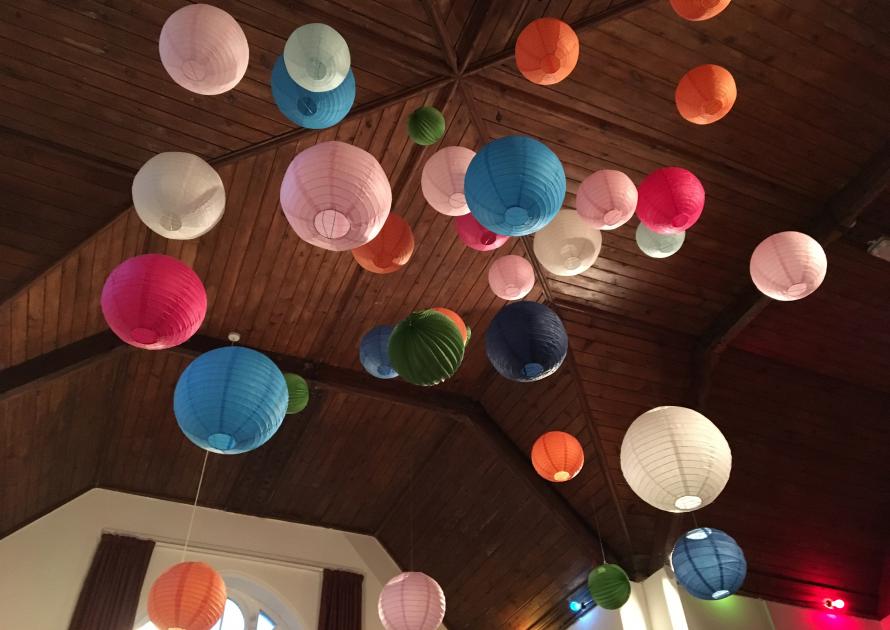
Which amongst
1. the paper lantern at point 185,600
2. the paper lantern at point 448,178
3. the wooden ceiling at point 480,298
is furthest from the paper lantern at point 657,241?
the paper lantern at point 185,600

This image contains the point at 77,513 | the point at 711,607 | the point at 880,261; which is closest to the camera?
the point at 880,261

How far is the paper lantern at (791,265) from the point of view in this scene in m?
3.86

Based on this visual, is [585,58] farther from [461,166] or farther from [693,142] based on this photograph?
[461,166]

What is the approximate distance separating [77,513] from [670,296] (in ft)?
17.9

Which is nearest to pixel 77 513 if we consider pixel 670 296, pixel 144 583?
pixel 144 583

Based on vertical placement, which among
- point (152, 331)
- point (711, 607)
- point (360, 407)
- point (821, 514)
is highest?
point (360, 407)

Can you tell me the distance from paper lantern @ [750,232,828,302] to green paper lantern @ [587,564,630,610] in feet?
7.72

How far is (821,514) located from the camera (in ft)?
22.2

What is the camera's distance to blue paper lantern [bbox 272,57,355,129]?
3.34m

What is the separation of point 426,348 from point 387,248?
824 millimetres

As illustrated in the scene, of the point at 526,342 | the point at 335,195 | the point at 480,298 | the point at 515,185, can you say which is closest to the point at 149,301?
the point at 335,195

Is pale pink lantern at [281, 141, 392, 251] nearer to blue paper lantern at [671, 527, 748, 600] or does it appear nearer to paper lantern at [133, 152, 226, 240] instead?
paper lantern at [133, 152, 226, 240]

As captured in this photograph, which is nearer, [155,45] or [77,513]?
[155,45]

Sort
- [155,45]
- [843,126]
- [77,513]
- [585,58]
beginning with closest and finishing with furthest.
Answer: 1. [155,45]
2. [585,58]
3. [843,126]
4. [77,513]
